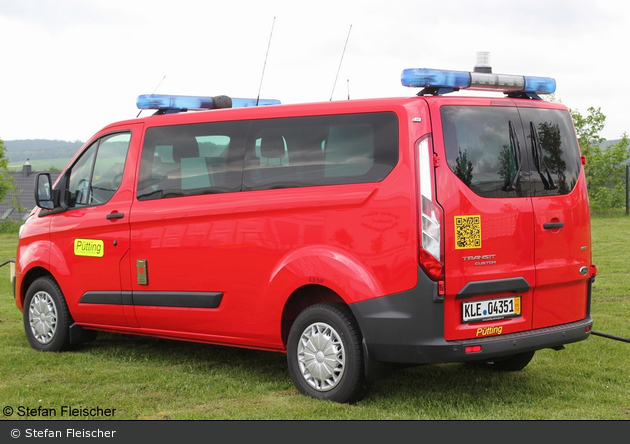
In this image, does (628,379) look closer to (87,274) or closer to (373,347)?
(373,347)

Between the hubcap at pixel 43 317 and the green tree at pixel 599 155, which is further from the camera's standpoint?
the green tree at pixel 599 155

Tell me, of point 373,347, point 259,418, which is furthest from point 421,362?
point 259,418

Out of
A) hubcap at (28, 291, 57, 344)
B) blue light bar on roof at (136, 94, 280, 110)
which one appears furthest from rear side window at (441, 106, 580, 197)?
hubcap at (28, 291, 57, 344)

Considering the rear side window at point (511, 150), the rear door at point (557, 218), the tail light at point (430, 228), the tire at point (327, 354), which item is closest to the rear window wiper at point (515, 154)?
the rear side window at point (511, 150)

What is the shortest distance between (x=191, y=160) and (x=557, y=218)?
285cm

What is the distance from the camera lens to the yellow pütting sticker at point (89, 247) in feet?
23.6

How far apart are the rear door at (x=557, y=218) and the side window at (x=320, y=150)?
3.51ft

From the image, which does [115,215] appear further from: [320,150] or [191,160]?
[320,150]

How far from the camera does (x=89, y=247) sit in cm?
732

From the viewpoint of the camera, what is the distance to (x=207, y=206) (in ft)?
20.8

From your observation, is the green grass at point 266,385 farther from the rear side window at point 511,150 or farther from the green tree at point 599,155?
the green tree at point 599,155

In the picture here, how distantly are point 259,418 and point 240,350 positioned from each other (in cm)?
254

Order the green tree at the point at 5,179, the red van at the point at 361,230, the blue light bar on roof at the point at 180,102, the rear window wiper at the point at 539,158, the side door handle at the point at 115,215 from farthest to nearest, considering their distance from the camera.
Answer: the green tree at the point at 5,179 → the blue light bar on roof at the point at 180,102 → the side door handle at the point at 115,215 → the rear window wiper at the point at 539,158 → the red van at the point at 361,230
